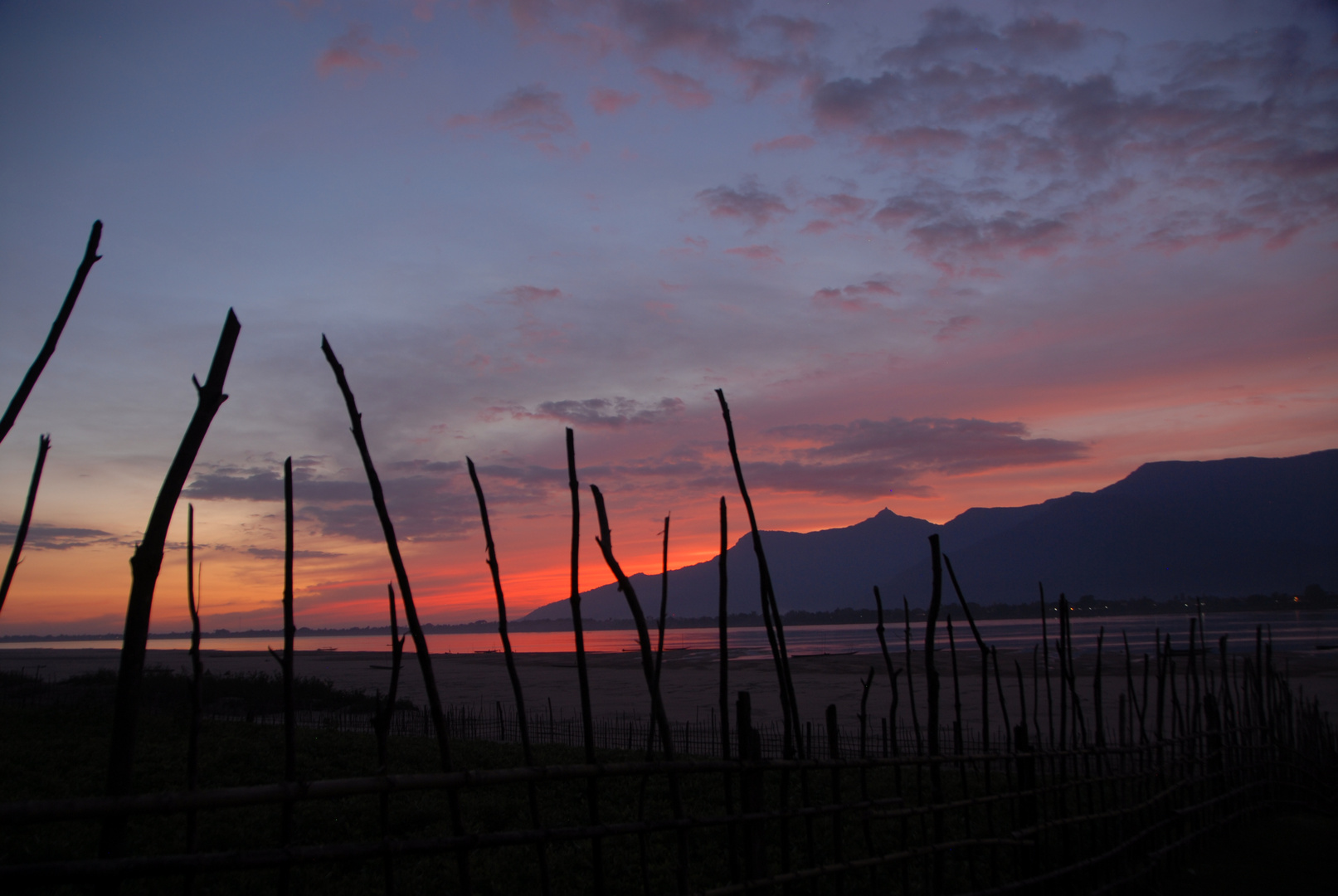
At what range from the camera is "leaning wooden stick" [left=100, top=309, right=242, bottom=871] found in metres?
1.79

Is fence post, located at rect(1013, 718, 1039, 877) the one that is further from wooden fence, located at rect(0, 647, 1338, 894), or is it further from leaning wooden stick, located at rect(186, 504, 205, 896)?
leaning wooden stick, located at rect(186, 504, 205, 896)

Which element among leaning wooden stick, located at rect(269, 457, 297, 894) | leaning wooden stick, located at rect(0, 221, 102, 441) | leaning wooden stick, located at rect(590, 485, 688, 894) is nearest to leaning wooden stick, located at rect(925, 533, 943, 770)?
leaning wooden stick, located at rect(590, 485, 688, 894)

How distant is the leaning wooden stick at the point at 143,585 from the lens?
1.79 metres

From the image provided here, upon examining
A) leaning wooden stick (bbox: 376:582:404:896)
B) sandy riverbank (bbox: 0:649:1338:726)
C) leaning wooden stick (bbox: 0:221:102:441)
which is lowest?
sandy riverbank (bbox: 0:649:1338:726)

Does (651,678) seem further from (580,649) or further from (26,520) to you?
(26,520)

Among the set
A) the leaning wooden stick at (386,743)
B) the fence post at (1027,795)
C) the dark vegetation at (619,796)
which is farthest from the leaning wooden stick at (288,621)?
the fence post at (1027,795)

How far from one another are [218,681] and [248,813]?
2398cm

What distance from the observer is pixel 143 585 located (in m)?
1.91

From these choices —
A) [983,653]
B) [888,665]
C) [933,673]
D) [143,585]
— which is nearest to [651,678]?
[143,585]

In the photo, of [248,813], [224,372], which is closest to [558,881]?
[248,813]

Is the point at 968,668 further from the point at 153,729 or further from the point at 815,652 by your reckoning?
the point at 153,729

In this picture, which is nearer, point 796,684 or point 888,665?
point 888,665

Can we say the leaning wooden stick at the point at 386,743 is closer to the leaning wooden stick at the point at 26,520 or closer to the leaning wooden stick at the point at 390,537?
the leaning wooden stick at the point at 390,537

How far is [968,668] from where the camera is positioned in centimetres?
3384
